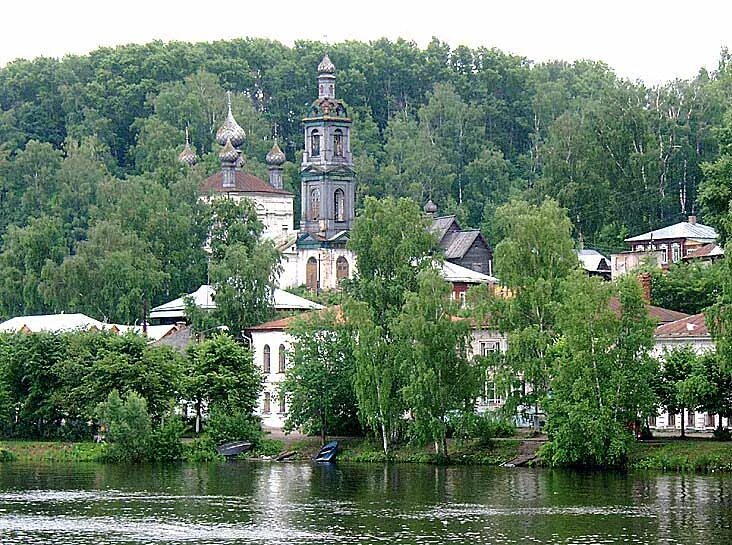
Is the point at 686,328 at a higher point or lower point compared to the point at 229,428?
higher

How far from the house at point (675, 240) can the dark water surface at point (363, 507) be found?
41923mm

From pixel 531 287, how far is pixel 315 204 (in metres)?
50.6

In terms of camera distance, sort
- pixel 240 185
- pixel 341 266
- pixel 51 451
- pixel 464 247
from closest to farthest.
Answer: pixel 51 451 → pixel 341 266 → pixel 464 247 → pixel 240 185

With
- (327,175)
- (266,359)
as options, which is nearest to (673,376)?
(266,359)

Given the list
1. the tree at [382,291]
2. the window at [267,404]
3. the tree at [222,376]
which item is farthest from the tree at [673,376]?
the window at [267,404]

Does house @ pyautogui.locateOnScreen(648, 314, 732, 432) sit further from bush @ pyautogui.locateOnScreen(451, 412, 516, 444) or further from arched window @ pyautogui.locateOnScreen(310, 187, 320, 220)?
arched window @ pyautogui.locateOnScreen(310, 187, 320, 220)

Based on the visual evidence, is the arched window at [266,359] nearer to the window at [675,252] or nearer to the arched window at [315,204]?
the window at [675,252]

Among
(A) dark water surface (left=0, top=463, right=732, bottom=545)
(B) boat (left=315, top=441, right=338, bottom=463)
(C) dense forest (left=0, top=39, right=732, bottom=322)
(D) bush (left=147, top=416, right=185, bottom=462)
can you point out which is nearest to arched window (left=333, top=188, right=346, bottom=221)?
(C) dense forest (left=0, top=39, right=732, bottom=322)

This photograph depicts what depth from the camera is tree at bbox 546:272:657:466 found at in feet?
216

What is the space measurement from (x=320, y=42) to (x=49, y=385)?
102m

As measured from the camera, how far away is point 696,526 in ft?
161

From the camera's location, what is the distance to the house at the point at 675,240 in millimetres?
107812

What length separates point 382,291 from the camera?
77750mm

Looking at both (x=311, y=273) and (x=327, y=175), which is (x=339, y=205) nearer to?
(x=327, y=175)
